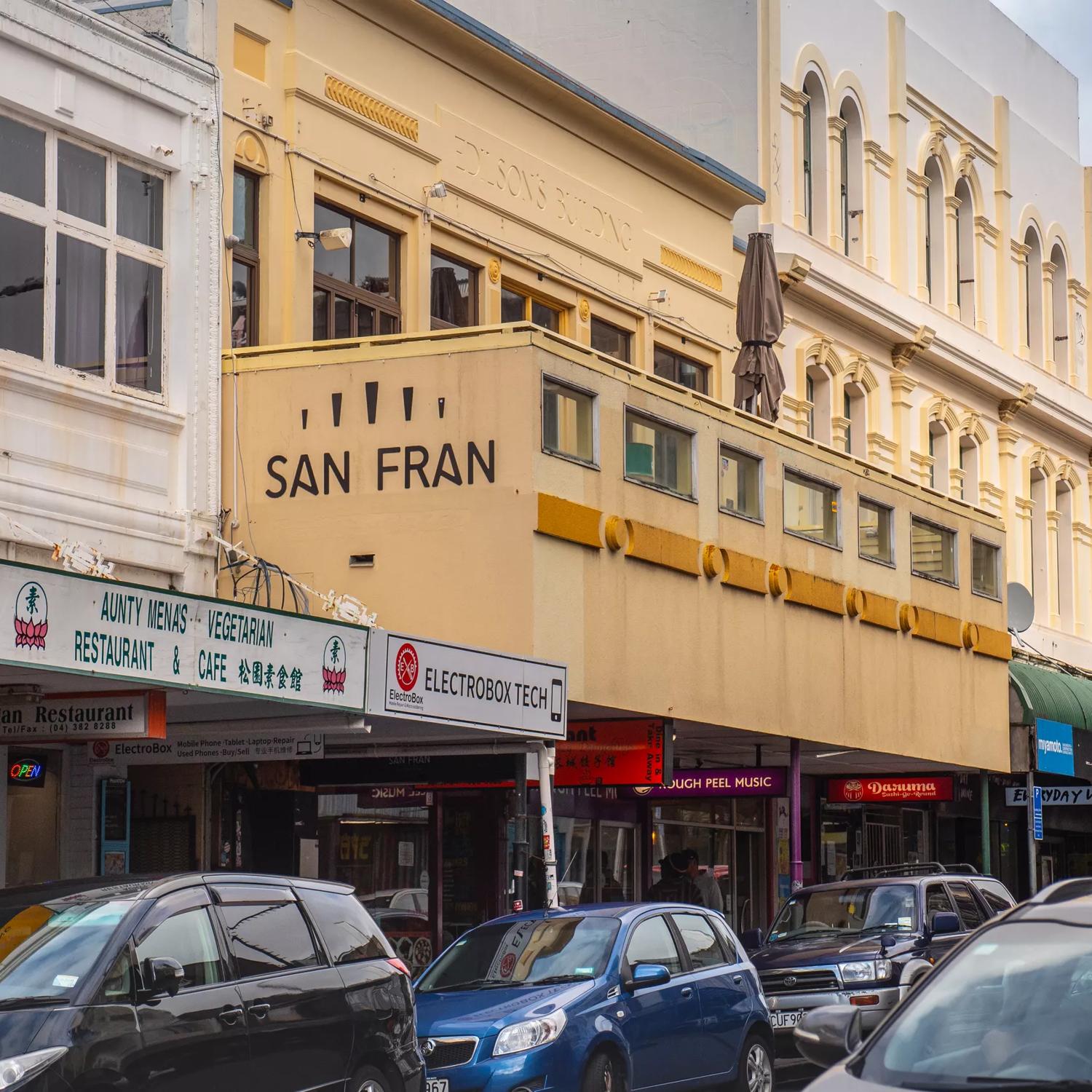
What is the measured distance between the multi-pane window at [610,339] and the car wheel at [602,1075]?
1361 centimetres

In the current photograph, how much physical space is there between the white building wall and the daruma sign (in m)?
12.0

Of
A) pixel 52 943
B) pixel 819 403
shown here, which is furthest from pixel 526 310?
pixel 52 943

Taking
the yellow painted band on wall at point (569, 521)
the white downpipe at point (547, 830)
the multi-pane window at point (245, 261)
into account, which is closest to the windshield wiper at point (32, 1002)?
the white downpipe at point (547, 830)

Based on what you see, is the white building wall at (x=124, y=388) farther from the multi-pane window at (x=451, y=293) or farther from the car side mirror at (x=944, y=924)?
the car side mirror at (x=944, y=924)

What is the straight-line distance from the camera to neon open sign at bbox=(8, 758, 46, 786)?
1827cm

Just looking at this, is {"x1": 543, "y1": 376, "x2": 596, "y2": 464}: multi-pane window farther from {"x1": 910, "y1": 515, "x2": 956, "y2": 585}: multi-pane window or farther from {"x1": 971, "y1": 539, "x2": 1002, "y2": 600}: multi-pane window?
{"x1": 971, "y1": 539, "x2": 1002, "y2": 600}: multi-pane window

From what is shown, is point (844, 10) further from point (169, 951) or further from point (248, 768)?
point (169, 951)

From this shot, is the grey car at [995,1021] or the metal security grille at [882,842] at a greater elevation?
the grey car at [995,1021]

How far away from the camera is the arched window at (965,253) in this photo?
37.5 meters

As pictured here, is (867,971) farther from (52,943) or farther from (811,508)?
(52,943)

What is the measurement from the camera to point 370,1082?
1157cm

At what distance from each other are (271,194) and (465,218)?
3.42 metres

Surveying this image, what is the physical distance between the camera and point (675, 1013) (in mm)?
14250

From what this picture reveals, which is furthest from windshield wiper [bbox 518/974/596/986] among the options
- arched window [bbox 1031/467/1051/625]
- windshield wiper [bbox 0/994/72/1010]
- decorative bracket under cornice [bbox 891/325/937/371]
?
arched window [bbox 1031/467/1051/625]
